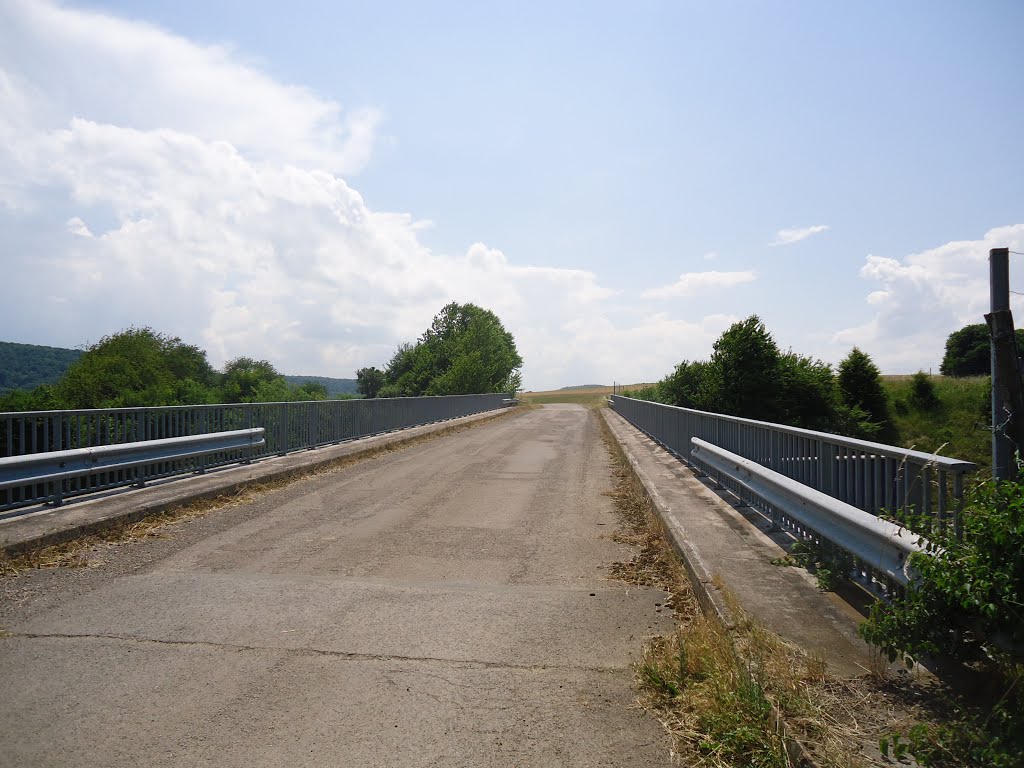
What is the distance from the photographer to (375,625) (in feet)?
Answer: 15.5

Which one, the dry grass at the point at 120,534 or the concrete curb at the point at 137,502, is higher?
the concrete curb at the point at 137,502

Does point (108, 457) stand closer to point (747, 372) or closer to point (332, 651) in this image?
point (332, 651)

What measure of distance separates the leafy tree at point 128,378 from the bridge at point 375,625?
12.5 meters

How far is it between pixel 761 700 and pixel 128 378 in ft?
134

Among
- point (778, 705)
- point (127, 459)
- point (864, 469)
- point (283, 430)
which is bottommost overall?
point (778, 705)

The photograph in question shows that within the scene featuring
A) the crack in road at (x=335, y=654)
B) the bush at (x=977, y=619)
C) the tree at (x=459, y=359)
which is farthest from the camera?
the tree at (x=459, y=359)

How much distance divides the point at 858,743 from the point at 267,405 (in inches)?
505

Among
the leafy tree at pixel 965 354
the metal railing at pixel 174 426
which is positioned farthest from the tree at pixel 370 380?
the metal railing at pixel 174 426

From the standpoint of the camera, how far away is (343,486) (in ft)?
38.0

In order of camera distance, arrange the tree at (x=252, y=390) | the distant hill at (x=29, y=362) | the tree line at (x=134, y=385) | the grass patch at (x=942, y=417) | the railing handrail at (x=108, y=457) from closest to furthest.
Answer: the railing handrail at (x=108, y=457) < the tree line at (x=134, y=385) < the tree at (x=252, y=390) < the grass patch at (x=942, y=417) < the distant hill at (x=29, y=362)

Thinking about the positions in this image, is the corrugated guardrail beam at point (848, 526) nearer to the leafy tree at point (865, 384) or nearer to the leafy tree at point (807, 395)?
the leafy tree at point (807, 395)

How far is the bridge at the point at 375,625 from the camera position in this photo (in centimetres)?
321

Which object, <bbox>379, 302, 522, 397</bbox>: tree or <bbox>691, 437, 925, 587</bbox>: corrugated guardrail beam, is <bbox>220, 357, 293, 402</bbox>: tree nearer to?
<bbox>379, 302, 522, 397</bbox>: tree

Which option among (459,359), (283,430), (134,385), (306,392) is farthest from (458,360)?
(283,430)
